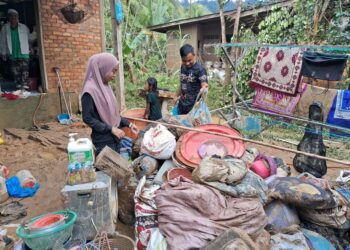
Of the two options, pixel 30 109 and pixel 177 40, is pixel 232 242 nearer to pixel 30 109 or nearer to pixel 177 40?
pixel 30 109

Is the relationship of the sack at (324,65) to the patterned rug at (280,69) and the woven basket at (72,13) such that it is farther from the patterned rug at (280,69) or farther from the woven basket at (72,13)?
the woven basket at (72,13)

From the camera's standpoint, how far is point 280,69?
445 cm

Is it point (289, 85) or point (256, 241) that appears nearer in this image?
point (256, 241)

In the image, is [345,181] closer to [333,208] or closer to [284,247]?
[333,208]

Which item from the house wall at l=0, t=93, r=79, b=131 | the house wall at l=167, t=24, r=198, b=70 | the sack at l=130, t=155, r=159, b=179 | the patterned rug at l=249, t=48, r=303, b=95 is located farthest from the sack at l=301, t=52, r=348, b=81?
the house wall at l=167, t=24, r=198, b=70

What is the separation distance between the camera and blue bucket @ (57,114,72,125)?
6.68 metres

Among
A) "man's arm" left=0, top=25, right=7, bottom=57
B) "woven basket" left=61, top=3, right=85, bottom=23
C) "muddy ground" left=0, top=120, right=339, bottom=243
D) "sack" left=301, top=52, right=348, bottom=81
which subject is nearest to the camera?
"muddy ground" left=0, top=120, right=339, bottom=243

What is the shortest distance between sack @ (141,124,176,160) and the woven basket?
15.8 feet

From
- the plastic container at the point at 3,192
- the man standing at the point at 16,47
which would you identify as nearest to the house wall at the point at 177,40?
the man standing at the point at 16,47

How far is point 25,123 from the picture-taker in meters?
6.35

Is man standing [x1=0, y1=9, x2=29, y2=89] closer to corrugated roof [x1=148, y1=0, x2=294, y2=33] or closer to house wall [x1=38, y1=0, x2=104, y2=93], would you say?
house wall [x1=38, y1=0, x2=104, y2=93]

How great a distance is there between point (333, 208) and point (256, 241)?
2.65 feet

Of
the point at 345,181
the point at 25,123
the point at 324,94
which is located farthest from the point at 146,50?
the point at 345,181

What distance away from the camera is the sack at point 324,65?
3.82 meters
